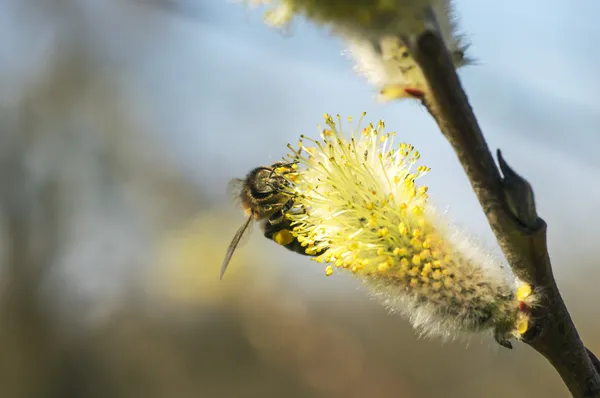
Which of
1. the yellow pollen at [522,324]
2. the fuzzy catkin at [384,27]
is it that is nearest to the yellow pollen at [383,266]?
the yellow pollen at [522,324]

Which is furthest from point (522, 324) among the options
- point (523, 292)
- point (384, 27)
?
point (384, 27)

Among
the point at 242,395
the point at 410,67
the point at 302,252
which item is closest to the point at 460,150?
the point at 410,67

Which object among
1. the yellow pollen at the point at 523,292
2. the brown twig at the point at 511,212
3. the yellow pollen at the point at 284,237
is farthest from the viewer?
the yellow pollen at the point at 284,237

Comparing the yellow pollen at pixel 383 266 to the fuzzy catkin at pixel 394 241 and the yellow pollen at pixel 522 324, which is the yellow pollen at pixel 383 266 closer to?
the fuzzy catkin at pixel 394 241

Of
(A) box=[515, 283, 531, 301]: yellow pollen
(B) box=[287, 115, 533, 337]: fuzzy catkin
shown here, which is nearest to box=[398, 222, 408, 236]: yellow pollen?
(B) box=[287, 115, 533, 337]: fuzzy catkin

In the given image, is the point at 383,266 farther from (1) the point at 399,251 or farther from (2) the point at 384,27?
(2) the point at 384,27

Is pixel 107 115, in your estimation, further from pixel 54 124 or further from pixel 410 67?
pixel 410 67

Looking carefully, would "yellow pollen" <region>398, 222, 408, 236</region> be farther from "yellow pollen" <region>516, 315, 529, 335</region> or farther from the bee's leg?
the bee's leg
